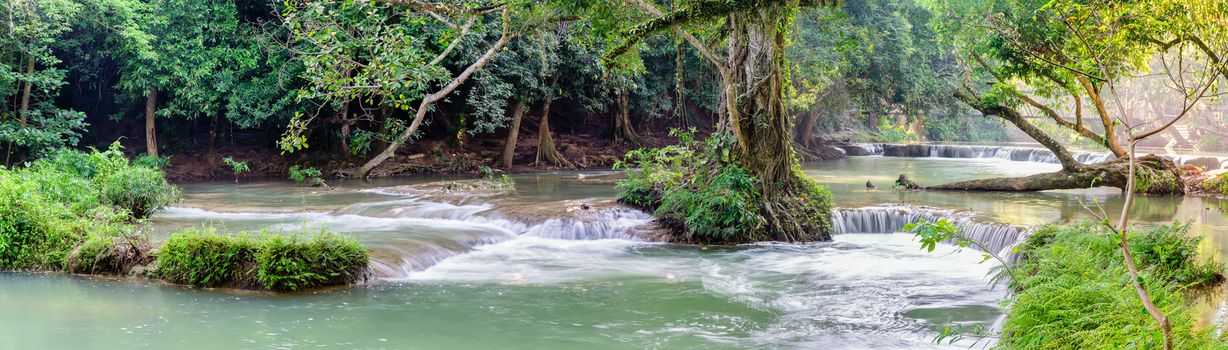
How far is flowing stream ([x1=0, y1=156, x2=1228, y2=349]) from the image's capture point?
8.26 m

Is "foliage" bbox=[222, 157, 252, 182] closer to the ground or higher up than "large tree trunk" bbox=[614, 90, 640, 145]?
closer to the ground

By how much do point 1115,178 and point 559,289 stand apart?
40.9ft

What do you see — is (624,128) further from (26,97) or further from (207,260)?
(207,260)

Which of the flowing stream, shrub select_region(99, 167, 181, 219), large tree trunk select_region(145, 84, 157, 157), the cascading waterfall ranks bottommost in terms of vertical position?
the flowing stream

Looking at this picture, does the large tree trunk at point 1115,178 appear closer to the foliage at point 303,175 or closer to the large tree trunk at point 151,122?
the foliage at point 303,175

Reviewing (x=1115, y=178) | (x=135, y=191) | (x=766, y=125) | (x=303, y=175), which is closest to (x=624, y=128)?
(x=303, y=175)

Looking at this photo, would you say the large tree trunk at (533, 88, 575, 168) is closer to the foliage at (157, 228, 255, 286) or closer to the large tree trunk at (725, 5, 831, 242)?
the large tree trunk at (725, 5, 831, 242)

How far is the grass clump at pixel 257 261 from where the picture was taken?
970 cm

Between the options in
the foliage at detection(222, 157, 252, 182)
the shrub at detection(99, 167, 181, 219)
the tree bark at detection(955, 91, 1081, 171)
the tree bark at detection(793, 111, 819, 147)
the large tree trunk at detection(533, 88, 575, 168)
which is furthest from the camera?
the tree bark at detection(793, 111, 819, 147)

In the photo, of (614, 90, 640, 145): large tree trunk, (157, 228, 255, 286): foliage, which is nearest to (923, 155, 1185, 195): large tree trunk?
(614, 90, 640, 145): large tree trunk

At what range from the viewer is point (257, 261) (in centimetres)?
983

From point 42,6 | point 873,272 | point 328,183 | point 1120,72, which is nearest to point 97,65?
point 42,6

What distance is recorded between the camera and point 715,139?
13445 millimetres

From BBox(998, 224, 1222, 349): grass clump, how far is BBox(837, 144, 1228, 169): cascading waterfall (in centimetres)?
2432
